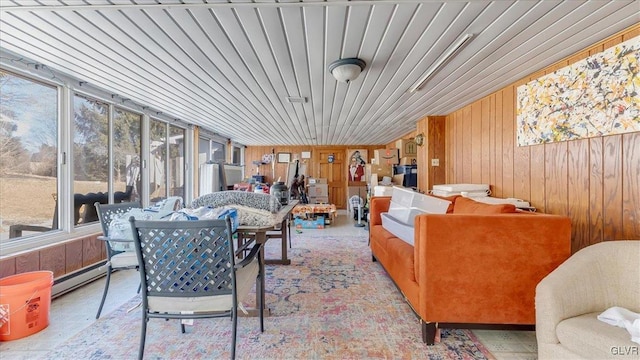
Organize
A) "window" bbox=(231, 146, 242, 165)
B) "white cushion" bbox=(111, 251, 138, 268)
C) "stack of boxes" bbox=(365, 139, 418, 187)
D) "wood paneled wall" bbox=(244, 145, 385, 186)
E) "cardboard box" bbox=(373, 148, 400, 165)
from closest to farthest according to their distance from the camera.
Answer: "white cushion" bbox=(111, 251, 138, 268)
"stack of boxes" bbox=(365, 139, 418, 187)
"cardboard box" bbox=(373, 148, 400, 165)
"window" bbox=(231, 146, 242, 165)
"wood paneled wall" bbox=(244, 145, 385, 186)

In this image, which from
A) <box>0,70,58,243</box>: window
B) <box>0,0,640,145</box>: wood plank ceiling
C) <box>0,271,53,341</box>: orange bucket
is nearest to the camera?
<box>0,0,640,145</box>: wood plank ceiling

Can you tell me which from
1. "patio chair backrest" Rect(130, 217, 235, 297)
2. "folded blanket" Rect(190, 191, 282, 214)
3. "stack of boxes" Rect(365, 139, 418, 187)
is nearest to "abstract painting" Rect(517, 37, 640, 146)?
"stack of boxes" Rect(365, 139, 418, 187)

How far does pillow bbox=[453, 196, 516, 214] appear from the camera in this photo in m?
1.76

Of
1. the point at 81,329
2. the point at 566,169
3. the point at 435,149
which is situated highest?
the point at 435,149

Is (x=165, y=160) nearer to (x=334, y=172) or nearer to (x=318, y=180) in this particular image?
(x=318, y=180)

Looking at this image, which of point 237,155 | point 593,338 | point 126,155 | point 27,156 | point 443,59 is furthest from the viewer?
point 237,155

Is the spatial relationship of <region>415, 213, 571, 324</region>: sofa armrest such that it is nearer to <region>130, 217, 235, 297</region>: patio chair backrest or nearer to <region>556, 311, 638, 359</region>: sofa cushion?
<region>556, 311, 638, 359</region>: sofa cushion

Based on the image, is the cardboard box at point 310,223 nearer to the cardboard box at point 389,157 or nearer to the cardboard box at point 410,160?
the cardboard box at point 389,157

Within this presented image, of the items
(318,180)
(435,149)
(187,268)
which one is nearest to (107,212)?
(187,268)

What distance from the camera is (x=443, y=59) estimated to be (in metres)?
2.05

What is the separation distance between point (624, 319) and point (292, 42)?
8.22 feet

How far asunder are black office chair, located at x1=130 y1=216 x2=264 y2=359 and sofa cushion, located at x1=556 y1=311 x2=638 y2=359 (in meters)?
A: 1.72

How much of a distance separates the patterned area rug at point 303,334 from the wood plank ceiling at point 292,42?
2.16 m

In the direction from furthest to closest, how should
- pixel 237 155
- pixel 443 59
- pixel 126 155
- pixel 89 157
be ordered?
pixel 237 155
pixel 126 155
pixel 89 157
pixel 443 59
